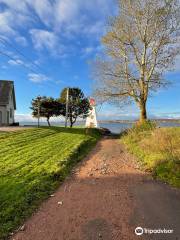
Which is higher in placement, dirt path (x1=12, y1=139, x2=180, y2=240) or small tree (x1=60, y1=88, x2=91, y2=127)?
small tree (x1=60, y1=88, x2=91, y2=127)

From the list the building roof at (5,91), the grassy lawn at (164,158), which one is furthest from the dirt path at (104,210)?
the building roof at (5,91)

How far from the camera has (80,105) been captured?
57469 mm

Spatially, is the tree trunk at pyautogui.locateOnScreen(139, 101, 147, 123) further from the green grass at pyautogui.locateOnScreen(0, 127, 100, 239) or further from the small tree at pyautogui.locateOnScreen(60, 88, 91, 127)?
the small tree at pyautogui.locateOnScreen(60, 88, 91, 127)

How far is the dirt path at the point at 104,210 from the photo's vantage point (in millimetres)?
6181

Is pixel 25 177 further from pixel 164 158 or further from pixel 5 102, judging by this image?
pixel 5 102

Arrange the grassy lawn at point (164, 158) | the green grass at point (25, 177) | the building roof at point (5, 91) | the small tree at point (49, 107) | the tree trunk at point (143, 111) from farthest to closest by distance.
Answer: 1. the small tree at point (49, 107)
2. the building roof at point (5, 91)
3. the tree trunk at point (143, 111)
4. the grassy lawn at point (164, 158)
5. the green grass at point (25, 177)

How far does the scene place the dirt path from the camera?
6181 mm

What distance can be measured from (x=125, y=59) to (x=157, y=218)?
27094 mm

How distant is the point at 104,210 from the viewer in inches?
298

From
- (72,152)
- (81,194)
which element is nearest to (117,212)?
(81,194)

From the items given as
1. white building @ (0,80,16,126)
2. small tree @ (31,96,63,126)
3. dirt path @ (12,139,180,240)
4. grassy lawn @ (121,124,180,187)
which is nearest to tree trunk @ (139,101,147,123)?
grassy lawn @ (121,124,180,187)

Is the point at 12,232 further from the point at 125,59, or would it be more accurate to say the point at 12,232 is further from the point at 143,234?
the point at 125,59

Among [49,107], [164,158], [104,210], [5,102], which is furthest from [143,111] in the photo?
[49,107]

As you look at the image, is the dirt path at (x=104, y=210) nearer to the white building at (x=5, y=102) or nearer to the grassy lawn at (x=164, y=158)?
the grassy lawn at (x=164, y=158)
